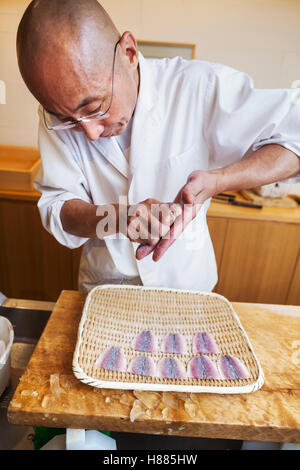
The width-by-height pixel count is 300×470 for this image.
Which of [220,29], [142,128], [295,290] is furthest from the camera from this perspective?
[295,290]

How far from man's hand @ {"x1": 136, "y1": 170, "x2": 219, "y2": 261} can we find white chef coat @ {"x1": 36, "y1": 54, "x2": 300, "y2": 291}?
0.86 feet

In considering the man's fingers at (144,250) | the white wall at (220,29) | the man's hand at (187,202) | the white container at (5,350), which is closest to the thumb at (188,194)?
the man's hand at (187,202)

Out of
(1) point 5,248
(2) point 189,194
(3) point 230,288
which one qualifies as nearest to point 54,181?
(2) point 189,194

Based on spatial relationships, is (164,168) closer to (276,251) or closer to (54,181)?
(54,181)

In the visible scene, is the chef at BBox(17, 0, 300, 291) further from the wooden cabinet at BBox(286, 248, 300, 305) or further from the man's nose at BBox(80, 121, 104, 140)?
the wooden cabinet at BBox(286, 248, 300, 305)

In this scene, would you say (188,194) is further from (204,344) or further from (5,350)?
(5,350)

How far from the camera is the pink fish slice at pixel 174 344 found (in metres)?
0.85

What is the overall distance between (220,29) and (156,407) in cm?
223

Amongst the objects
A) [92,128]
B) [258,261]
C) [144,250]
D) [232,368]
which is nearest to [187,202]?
[144,250]

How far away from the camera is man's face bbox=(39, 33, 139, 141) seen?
0.73 meters

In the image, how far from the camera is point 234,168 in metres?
0.92

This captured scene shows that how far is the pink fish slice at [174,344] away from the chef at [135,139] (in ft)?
0.75

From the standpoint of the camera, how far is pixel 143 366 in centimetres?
79

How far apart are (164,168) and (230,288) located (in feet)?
4.97
